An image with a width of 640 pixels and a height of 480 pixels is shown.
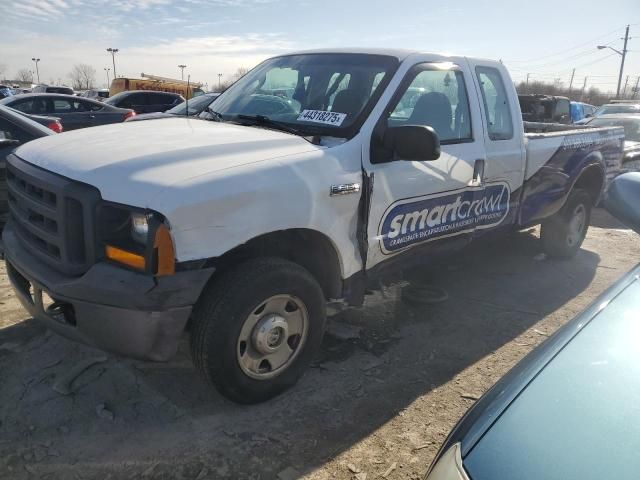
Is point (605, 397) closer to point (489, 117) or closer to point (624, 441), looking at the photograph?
point (624, 441)

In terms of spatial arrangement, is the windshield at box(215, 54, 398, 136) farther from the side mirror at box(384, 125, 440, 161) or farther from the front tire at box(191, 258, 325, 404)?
the front tire at box(191, 258, 325, 404)

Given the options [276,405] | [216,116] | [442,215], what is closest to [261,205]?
[276,405]

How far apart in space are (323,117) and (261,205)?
99 centimetres

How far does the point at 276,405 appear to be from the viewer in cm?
300

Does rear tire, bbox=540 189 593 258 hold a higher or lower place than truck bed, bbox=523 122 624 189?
lower

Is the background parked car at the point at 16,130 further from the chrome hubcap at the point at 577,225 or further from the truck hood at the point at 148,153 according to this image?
the chrome hubcap at the point at 577,225

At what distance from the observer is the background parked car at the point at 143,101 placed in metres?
16.9

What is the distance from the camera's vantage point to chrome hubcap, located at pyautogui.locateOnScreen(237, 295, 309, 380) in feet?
9.14

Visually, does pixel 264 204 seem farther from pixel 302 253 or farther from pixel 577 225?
pixel 577 225

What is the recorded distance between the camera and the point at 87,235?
246 centimetres

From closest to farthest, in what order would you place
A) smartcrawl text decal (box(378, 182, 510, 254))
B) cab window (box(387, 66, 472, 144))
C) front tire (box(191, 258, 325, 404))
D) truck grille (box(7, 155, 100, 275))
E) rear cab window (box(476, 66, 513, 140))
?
truck grille (box(7, 155, 100, 275))
front tire (box(191, 258, 325, 404))
smartcrawl text decal (box(378, 182, 510, 254))
cab window (box(387, 66, 472, 144))
rear cab window (box(476, 66, 513, 140))

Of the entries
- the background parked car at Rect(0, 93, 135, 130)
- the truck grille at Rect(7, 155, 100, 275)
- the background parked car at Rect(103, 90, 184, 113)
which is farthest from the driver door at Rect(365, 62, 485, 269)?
the background parked car at Rect(103, 90, 184, 113)

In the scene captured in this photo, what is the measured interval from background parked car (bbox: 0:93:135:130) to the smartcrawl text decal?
10.2 m

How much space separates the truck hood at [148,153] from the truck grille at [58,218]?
0.06m
